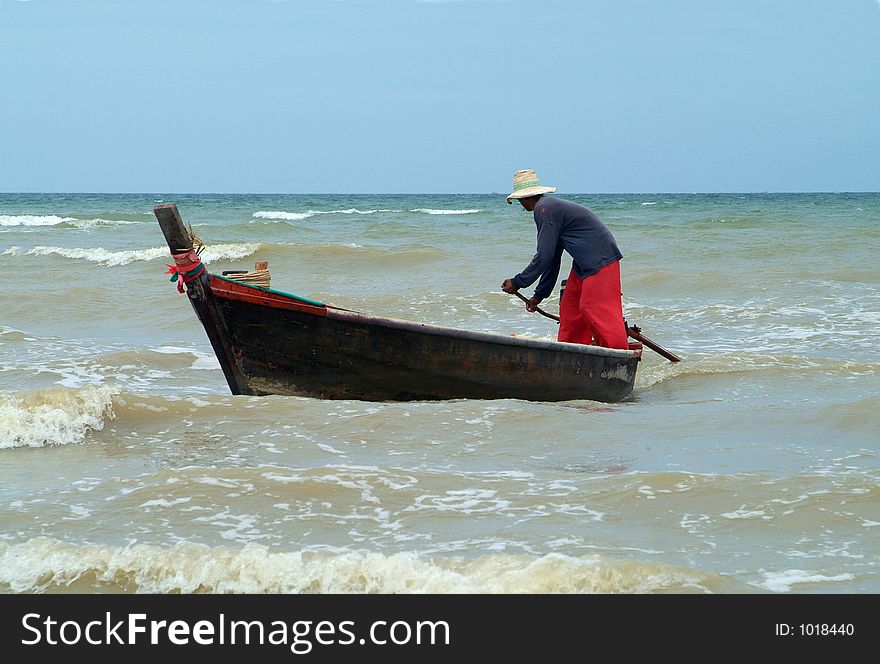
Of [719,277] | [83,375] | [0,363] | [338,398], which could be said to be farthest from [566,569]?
[719,277]

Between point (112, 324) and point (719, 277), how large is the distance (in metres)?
8.54

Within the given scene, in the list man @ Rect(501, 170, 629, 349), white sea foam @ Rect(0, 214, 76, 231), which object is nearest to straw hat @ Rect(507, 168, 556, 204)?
man @ Rect(501, 170, 629, 349)

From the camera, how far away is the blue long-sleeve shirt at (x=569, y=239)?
6602 mm

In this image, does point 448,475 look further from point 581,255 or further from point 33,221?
point 33,221

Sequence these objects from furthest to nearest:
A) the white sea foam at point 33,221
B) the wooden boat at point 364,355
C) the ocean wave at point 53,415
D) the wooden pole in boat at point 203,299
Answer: the white sea foam at point 33,221 → the wooden boat at point 364,355 → the ocean wave at point 53,415 → the wooden pole in boat at point 203,299

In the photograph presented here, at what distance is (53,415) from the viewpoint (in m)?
6.02

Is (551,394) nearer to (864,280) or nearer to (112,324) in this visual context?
(112,324)

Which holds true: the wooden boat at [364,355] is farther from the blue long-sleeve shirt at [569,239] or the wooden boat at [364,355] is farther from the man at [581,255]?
the blue long-sleeve shirt at [569,239]

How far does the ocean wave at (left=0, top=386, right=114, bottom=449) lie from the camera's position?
19.2 feet

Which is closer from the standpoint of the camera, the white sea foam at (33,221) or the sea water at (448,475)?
the sea water at (448,475)

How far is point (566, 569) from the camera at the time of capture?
147 inches

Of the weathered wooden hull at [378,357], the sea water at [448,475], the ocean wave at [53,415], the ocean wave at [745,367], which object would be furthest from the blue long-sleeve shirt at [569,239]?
the ocean wave at [53,415]

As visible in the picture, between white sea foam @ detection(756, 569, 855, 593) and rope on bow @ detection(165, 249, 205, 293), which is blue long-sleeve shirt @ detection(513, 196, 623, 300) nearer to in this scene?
rope on bow @ detection(165, 249, 205, 293)

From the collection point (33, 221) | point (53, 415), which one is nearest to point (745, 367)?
point (53, 415)
